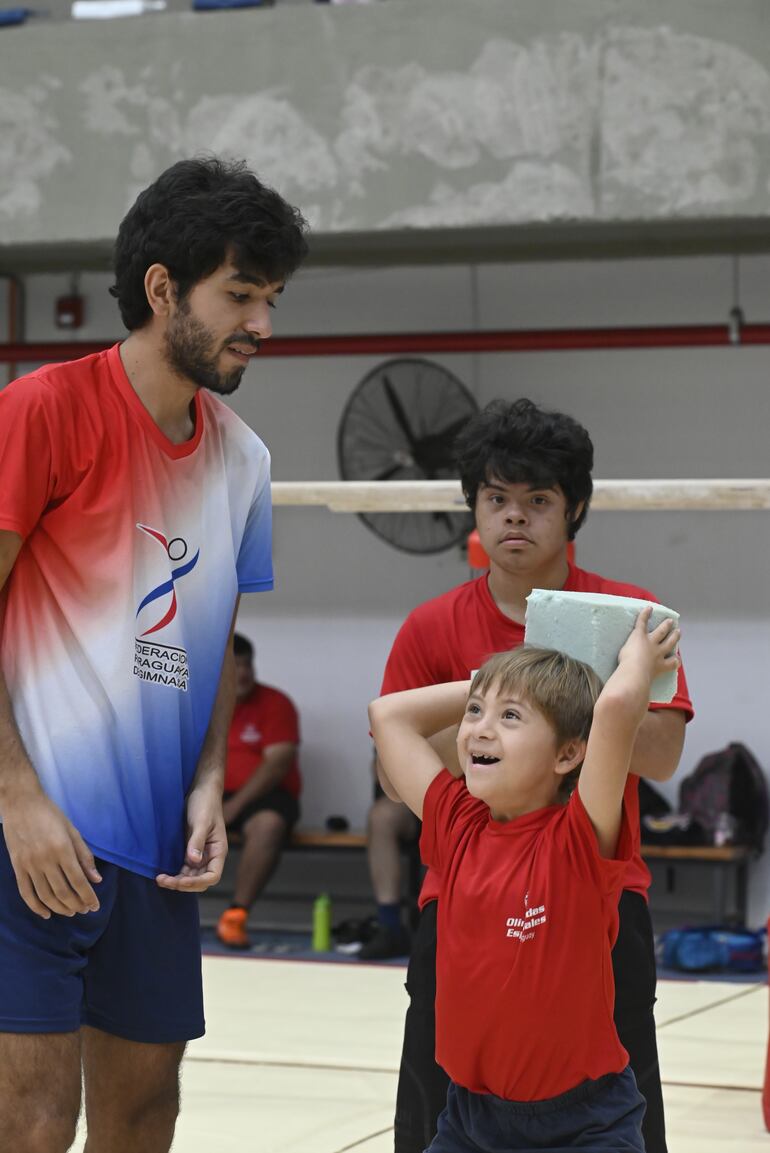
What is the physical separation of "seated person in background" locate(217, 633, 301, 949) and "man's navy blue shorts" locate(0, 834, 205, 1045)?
5.08 metres

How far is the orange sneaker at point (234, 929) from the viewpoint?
7203 millimetres

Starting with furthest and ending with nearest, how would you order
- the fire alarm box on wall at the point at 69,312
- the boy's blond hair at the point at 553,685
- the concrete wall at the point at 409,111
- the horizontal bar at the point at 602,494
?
the fire alarm box on wall at the point at 69,312 → the concrete wall at the point at 409,111 → the horizontal bar at the point at 602,494 → the boy's blond hair at the point at 553,685

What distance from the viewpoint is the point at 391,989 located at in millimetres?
5496

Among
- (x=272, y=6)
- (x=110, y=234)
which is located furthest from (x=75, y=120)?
(x=272, y=6)

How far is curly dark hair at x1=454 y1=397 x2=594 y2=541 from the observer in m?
2.71

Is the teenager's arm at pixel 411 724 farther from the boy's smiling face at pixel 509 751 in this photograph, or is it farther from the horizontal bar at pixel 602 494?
the horizontal bar at pixel 602 494

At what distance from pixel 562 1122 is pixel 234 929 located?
5284mm

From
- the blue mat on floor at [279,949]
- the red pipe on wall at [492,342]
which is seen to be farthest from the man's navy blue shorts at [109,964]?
the red pipe on wall at [492,342]

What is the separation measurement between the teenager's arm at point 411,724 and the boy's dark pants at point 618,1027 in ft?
1.14

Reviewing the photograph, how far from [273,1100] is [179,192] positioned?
8.46 feet

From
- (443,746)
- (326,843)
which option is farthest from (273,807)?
(443,746)

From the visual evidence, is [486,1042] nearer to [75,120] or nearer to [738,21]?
[738,21]

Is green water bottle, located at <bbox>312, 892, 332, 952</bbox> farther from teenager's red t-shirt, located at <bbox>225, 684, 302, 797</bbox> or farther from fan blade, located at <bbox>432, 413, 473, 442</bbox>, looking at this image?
fan blade, located at <bbox>432, 413, 473, 442</bbox>

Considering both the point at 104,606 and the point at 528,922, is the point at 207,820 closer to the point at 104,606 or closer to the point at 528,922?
the point at 104,606
